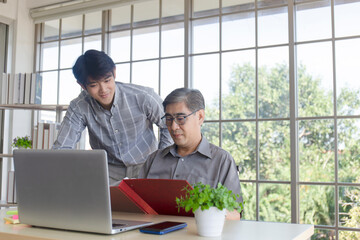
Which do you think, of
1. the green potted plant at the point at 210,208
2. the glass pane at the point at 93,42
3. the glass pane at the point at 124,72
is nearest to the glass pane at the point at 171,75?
the glass pane at the point at 124,72

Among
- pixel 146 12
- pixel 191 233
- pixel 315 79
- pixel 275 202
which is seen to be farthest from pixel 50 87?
pixel 191 233

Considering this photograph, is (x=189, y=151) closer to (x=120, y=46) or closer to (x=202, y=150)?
(x=202, y=150)

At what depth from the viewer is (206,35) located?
3.93m

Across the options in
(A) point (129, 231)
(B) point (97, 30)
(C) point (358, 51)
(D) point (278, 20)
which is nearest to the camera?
(A) point (129, 231)

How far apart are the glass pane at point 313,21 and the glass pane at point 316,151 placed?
2.25ft

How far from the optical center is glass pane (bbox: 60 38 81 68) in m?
4.75

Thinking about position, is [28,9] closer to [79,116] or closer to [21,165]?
[79,116]

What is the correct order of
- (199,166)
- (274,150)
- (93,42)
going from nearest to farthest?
1. (199,166)
2. (274,150)
3. (93,42)

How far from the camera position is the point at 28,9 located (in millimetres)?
4902

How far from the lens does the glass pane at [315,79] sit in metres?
3.35

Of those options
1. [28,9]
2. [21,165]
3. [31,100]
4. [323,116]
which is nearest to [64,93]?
[31,100]

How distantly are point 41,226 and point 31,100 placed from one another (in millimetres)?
2937

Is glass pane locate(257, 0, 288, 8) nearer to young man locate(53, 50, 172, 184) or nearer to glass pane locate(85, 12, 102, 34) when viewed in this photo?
young man locate(53, 50, 172, 184)

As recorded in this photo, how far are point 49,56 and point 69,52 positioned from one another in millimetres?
320
